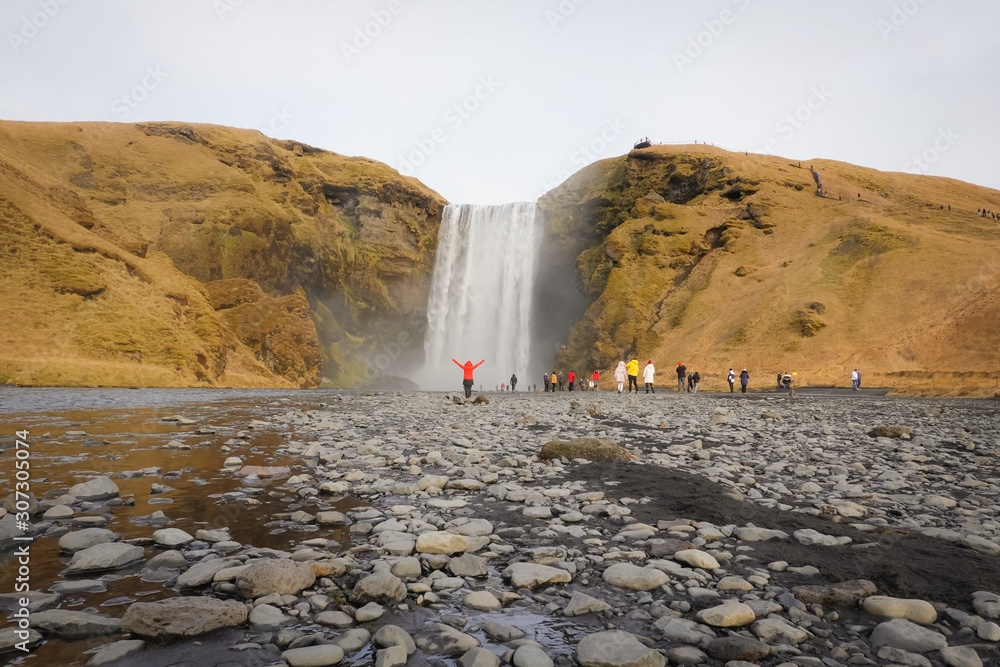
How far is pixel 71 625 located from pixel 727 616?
9.76 feet

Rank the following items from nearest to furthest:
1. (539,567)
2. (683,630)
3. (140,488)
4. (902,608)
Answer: (683,630), (902,608), (539,567), (140,488)

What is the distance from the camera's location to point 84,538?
3.29 meters

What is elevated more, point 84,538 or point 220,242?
point 220,242

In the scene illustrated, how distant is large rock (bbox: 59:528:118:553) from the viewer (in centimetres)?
321

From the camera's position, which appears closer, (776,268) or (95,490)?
(95,490)

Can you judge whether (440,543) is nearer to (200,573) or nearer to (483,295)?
(200,573)

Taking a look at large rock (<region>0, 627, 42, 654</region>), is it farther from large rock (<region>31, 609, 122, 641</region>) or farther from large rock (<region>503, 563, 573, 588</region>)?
large rock (<region>503, 563, 573, 588</region>)

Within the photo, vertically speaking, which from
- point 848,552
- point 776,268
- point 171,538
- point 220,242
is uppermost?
point 776,268

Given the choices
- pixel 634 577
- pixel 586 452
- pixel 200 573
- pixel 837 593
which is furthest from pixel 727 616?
pixel 586 452

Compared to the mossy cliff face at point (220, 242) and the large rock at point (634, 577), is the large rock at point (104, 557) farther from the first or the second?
the mossy cliff face at point (220, 242)

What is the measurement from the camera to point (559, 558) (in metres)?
3.43

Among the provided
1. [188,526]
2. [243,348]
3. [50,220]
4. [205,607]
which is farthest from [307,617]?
[243,348]

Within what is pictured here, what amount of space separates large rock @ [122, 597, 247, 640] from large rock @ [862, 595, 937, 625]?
3.16 m

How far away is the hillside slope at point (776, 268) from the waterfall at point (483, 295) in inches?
186
